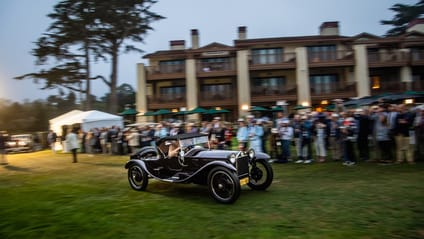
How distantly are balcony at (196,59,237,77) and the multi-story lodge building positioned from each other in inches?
3.9

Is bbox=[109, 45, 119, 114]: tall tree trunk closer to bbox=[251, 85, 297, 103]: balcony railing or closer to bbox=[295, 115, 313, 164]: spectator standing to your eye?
bbox=[251, 85, 297, 103]: balcony railing

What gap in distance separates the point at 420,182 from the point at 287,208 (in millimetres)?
3701

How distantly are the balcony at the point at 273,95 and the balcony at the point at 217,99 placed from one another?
2.07 metres

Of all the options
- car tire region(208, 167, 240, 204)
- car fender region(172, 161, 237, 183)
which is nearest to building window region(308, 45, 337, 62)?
car fender region(172, 161, 237, 183)

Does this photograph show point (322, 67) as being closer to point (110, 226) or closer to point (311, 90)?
point (311, 90)

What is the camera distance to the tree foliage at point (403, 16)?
47.5 metres

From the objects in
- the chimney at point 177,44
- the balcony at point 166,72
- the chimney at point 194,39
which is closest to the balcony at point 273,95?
the balcony at point 166,72

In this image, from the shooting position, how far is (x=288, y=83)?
30984 mm

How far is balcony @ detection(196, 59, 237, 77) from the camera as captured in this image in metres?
30.4

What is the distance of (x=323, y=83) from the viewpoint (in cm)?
2997

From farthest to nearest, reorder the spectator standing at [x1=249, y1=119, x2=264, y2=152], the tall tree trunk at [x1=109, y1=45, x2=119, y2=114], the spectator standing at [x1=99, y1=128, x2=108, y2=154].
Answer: the tall tree trunk at [x1=109, y1=45, x2=119, y2=114] → the spectator standing at [x1=99, y1=128, x2=108, y2=154] → the spectator standing at [x1=249, y1=119, x2=264, y2=152]

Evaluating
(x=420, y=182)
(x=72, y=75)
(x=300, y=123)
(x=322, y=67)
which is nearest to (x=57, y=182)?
(x=300, y=123)

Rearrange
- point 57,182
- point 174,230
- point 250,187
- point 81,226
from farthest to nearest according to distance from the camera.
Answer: point 57,182
point 250,187
point 81,226
point 174,230

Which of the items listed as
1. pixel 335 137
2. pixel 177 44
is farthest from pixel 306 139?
pixel 177 44
